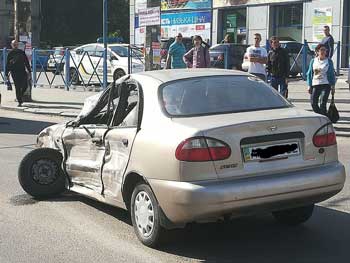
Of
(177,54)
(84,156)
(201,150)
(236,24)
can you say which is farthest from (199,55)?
(236,24)

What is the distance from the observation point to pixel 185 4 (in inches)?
1254

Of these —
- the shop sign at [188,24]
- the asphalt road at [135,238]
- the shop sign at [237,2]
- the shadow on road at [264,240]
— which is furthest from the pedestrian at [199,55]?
the shop sign at [237,2]

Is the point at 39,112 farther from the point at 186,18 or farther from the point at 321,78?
the point at 186,18

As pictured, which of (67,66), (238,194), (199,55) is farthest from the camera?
(67,66)

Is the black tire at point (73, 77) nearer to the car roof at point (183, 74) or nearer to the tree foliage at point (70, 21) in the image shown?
the car roof at point (183, 74)

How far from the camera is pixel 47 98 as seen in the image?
20438 mm

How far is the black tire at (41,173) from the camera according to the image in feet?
23.7

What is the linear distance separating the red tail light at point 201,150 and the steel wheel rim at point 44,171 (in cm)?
276

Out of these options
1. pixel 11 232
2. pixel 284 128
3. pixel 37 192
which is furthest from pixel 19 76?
pixel 284 128

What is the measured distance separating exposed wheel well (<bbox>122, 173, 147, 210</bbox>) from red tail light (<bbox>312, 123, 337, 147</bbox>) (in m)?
1.54

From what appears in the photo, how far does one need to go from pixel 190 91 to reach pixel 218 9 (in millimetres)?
27190

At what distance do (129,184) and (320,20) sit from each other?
22935 millimetres

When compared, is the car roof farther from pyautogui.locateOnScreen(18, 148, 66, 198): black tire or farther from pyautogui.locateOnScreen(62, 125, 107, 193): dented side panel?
pyautogui.locateOnScreen(18, 148, 66, 198): black tire

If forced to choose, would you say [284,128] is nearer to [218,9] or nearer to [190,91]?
[190,91]
